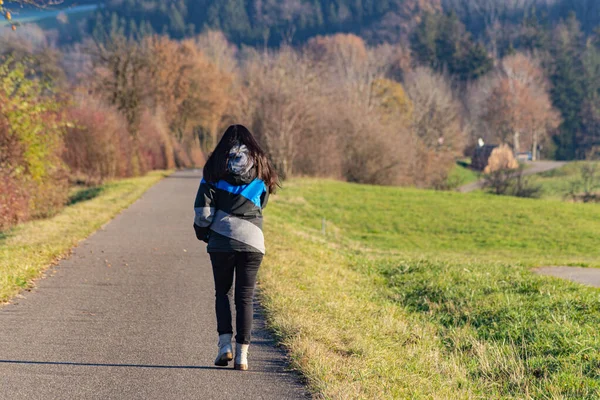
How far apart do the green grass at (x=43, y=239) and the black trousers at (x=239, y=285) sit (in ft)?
11.6

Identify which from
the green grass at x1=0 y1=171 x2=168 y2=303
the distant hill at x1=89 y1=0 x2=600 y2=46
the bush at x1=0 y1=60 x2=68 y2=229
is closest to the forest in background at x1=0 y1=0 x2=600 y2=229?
the bush at x1=0 y1=60 x2=68 y2=229

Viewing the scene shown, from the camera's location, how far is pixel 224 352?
6.19 metres

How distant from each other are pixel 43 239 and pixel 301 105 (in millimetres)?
28671

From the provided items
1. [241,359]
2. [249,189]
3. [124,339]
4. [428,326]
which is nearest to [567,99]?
[428,326]

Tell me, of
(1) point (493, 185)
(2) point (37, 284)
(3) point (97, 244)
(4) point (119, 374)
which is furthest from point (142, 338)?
(1) point (493, 185)

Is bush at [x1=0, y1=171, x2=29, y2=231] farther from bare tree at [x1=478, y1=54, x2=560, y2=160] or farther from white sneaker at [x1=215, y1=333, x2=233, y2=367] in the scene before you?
bare tree at [x1=478, y1=54, x2=560, y2=160]

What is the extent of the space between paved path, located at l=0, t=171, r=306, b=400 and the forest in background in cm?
958

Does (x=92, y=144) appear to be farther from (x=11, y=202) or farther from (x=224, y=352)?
(x=224, y=352)

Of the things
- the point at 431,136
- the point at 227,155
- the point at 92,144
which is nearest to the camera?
the point at 227,155

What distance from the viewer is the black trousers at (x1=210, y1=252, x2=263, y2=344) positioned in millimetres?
6195

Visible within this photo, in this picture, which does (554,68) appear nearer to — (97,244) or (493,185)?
(493,185)

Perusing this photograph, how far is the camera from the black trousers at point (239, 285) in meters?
6.20

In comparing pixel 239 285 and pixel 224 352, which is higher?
pixel 239 285

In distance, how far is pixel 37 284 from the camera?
973cm
